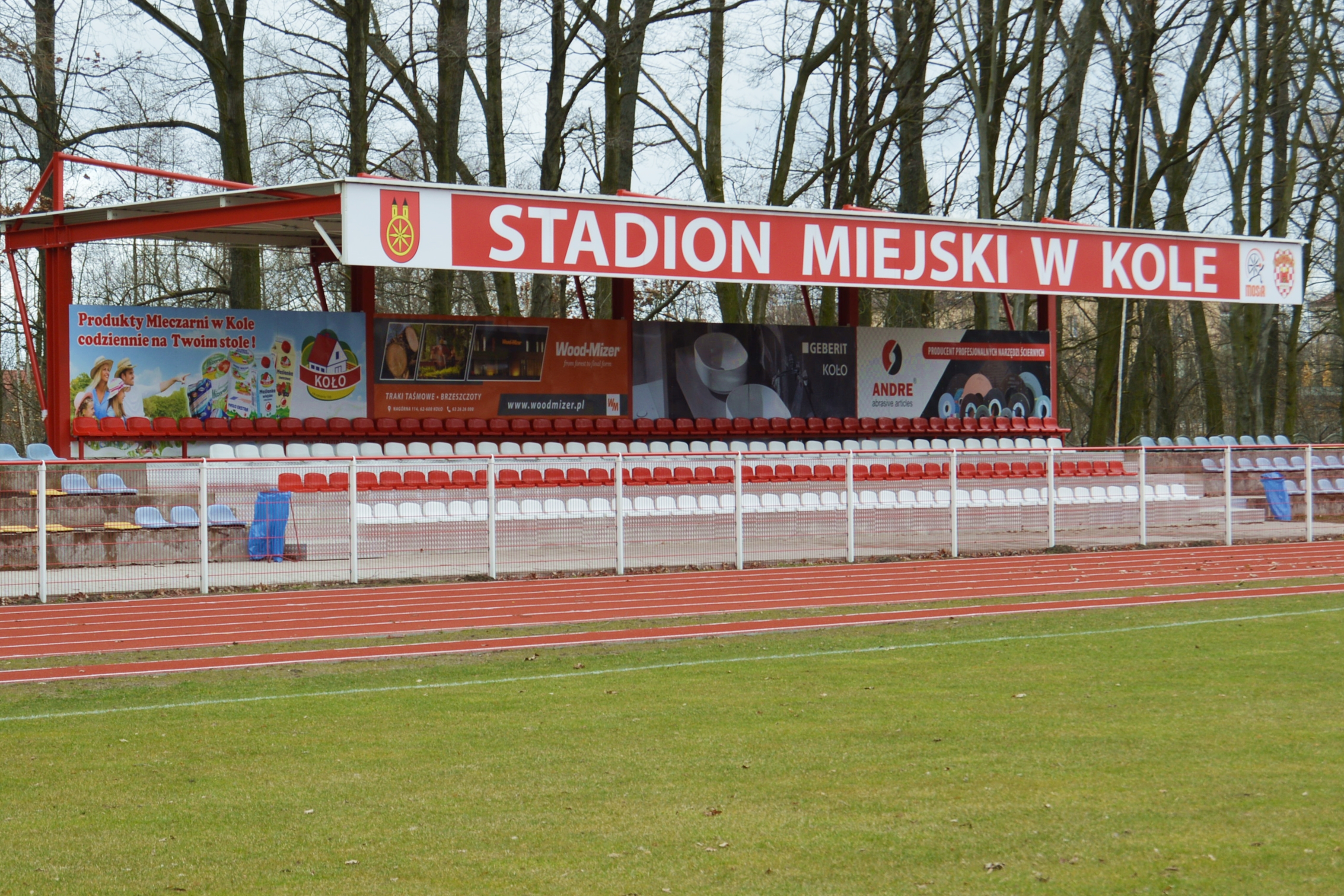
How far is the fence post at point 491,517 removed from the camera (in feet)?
60.4

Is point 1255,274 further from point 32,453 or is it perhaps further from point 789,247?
point 32,453

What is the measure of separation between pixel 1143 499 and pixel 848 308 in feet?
32.9

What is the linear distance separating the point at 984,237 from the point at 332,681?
65.0 ft

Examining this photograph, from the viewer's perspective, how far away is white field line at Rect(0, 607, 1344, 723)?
9711 millimetres

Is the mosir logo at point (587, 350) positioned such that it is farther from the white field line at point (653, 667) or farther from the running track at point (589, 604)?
the white field line at point (653, 667)

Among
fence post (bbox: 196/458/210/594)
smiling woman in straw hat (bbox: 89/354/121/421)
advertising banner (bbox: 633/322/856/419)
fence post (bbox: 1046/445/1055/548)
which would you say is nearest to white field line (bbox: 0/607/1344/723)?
fence post (bbox: 196/458/210/594)

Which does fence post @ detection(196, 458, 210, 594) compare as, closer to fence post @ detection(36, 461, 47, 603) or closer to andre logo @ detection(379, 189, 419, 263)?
fence post @ detection(36, 461, 47, 603)

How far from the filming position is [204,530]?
56.0ft

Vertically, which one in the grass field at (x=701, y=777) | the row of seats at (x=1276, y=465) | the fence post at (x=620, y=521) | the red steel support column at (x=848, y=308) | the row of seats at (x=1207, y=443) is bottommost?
the grass field at (x=701, y=777)

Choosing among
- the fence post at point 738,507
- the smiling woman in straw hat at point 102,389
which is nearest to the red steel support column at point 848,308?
the fence post at point 738,507

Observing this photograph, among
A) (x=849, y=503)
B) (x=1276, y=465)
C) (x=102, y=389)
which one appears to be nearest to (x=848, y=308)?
(x=1276, y=465)

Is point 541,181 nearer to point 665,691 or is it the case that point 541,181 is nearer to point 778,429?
point 778,429

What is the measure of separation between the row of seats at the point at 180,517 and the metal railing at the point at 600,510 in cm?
2

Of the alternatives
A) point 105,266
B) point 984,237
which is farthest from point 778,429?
point 105,266
